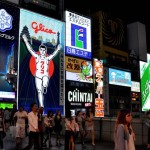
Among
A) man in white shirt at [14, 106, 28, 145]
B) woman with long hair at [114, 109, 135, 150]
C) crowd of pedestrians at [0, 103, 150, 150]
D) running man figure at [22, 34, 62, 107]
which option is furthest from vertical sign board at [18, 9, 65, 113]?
woman with long hair at [114, 109, 135, 150]

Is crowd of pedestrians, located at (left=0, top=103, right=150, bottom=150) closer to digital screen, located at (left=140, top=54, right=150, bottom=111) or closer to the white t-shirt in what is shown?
the white t-shirt

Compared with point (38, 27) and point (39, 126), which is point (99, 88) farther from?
point (39, 126)

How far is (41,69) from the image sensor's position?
24109 mm

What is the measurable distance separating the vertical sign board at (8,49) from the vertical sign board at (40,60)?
0.53m

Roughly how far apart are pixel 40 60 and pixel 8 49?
9.73 feet

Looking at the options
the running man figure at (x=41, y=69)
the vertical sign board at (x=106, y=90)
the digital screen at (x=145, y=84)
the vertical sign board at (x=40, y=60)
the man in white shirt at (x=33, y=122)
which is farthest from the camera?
the digital screen at (x=145, y=84)

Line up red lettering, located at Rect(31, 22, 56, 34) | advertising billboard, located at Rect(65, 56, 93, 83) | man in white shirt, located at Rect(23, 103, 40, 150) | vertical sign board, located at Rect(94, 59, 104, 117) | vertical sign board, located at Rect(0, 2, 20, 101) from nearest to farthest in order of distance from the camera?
1. man in white shirt, located at Rect(23, 103, 40, 150)
2. vertical sign board, located at Rect(0, 2, 20, 101)
3. red lettering, located at Rect(31, 22, 56, 34)
4. advertising billboard, located at Rect(65, 56, 93, 83)
5. vertical sign board, located at Rect(94, 59, 104, 117)

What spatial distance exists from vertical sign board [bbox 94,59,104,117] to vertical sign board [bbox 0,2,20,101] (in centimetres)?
975

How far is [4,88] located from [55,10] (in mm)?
10811

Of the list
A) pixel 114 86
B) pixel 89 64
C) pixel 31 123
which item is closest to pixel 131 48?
pixel 114 86

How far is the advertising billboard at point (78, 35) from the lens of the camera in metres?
27.3

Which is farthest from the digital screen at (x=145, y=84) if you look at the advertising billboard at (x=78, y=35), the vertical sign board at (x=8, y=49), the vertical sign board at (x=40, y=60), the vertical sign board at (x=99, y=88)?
the vertical sign board at (x=8, y=49)

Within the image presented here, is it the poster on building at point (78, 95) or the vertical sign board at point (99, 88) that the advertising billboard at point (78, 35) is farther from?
the poster on building at point (78, 95)

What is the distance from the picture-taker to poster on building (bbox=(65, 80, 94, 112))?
2623cm
